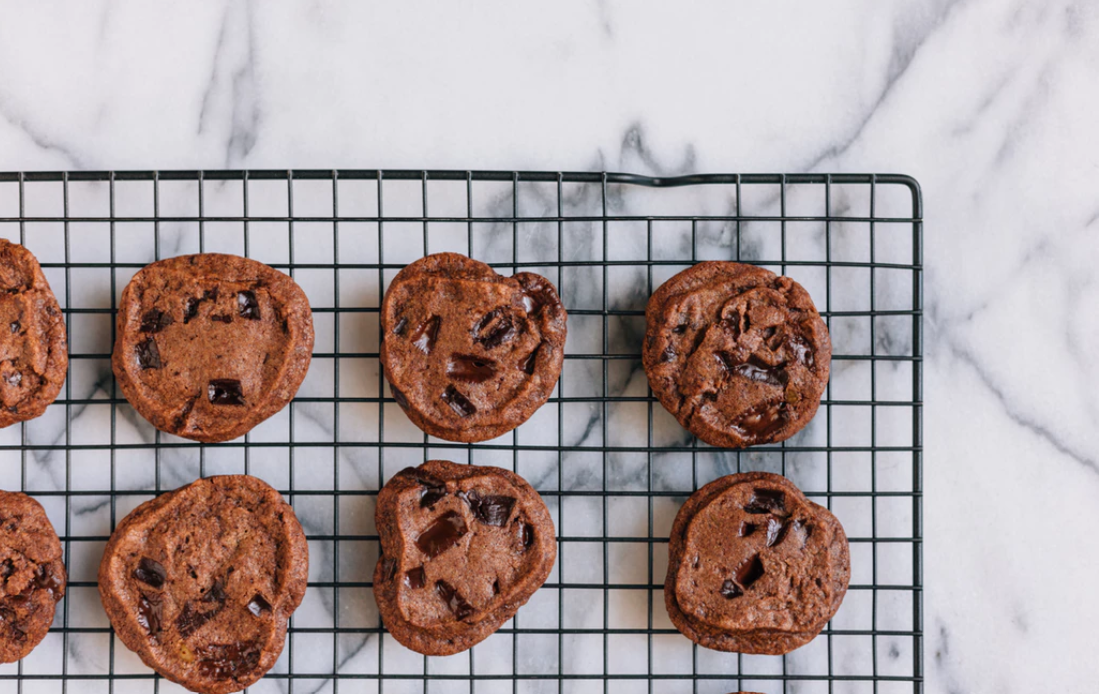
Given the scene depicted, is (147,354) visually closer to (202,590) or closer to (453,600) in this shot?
(202,590)

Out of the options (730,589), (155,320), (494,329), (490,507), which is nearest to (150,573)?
(155,320)

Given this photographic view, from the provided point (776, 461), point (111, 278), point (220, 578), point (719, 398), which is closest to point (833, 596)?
point (776, 461)

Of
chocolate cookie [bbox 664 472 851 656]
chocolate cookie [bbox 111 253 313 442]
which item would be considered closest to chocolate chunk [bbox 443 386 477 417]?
chocolate cookie [bbox 111 253 313 442]

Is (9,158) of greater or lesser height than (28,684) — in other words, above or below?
above

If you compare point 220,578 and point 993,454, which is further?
point 993,454

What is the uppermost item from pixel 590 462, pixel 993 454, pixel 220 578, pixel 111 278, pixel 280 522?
pixel 111 278

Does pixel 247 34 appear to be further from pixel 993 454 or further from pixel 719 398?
pixel 993 454
